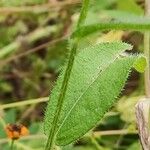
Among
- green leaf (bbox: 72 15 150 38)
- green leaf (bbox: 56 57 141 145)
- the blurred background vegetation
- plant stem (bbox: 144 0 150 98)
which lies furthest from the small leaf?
the blurred background vegetation

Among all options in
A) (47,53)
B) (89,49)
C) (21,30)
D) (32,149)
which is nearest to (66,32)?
(47,53)

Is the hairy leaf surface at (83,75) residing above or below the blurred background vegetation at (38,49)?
below

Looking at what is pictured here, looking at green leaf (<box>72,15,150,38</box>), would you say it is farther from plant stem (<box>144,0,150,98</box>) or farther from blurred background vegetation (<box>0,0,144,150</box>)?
blurred background vegetation (<box>0,0,144,150</box>)

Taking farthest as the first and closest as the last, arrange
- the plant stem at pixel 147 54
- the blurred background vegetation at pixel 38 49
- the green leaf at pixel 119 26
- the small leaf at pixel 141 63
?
the blurred background vegetation at pixel 38 49, the plant stem at pixel 147 54, the small leaf at pixel 141 63, the green leaf at pixel 119 26

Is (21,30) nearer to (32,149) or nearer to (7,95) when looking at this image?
(7,95)

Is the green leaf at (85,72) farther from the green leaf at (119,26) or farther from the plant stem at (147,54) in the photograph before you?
the plant stem at (147,54)

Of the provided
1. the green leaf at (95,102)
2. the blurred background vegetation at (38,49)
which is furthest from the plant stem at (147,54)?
the blurred background vegetation at (38,49)
